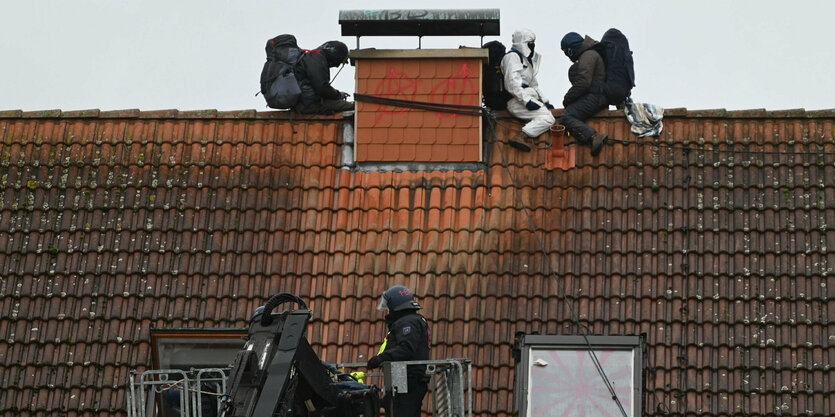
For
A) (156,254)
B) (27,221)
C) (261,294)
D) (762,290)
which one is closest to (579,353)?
(762,290)

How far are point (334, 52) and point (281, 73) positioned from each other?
0.83 m

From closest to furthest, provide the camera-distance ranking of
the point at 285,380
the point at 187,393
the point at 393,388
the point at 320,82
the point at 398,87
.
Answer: the point at 285,380
the point at 393,388
the point at 187,393
the point at 320,82
the point at 398,87

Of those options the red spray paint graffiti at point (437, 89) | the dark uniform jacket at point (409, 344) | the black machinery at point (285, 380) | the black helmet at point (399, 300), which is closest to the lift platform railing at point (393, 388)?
the dark uniform jacket at point (409, 344)

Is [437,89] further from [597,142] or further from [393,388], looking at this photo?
[393,388]

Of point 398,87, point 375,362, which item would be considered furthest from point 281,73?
point 375,362

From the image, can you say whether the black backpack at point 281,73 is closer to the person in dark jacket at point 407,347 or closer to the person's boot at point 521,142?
the person's boot at point 521,142

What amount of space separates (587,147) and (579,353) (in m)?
3.20

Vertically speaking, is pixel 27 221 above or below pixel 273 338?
above

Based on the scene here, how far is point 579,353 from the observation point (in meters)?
17.0

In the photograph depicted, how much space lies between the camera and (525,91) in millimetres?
19344

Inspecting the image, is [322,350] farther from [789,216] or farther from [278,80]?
[789,216]

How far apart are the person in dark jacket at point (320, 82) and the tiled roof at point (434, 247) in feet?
0.65

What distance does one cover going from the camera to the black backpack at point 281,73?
19.4m

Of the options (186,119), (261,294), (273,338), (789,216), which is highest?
(186,119)
